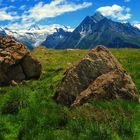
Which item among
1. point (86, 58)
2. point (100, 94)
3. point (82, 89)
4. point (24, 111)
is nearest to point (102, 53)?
point (86, 58)

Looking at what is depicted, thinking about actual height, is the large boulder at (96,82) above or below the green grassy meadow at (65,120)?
above

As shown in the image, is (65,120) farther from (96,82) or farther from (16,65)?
(16,65)

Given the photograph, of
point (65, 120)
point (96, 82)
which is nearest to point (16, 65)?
point (96, 82)

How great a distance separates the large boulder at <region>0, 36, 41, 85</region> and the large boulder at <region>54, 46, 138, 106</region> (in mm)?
12550

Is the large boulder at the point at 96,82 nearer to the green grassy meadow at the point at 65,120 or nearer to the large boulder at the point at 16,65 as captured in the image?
the green grassy meadow at the point at 65,120

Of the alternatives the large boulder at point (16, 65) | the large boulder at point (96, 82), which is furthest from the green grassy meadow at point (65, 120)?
the large boulder at point (16, 65)

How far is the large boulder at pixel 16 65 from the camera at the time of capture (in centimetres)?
3972

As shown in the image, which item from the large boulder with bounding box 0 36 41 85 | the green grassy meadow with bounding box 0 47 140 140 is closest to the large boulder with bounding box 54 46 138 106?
the green grassy meadow with bounding box 0 47 140 140

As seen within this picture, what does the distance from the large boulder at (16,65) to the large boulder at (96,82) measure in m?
12.6

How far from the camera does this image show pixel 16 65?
4131 cm

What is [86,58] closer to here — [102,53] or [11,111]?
[102,53]

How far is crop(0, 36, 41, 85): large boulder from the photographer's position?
130ft

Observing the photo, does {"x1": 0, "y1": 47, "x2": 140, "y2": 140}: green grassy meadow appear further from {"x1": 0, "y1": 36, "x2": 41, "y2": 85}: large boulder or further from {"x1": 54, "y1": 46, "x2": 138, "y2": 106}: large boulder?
{"x1": 0, "y1": 36, "x2": 41, "y2": 85}: large boulder

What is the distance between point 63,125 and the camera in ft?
68.6
